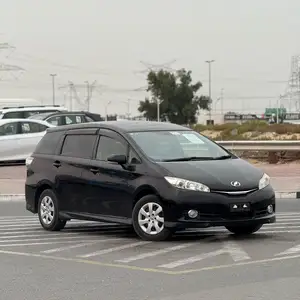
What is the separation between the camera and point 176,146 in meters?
10.8

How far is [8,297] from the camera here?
6.95 m

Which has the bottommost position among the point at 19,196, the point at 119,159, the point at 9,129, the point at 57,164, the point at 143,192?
the point at 19,196

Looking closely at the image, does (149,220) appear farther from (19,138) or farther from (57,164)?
(19,138)

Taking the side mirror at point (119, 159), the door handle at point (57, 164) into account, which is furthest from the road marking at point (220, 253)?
the door handle at point (57, 164)

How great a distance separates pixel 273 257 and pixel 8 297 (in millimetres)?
3307

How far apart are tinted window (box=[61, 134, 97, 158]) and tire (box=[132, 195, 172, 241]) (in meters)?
1.53

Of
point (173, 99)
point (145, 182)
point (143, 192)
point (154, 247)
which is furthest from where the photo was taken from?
point (173, 99)

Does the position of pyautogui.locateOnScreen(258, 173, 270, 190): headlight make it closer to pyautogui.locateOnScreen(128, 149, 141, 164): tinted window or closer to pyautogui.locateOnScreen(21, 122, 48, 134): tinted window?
pyautogui.locateOnScreen(128, 149, 141, 164): tinted window

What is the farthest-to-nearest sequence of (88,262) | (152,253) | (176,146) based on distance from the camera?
(176,146)
(152,253)
(88,262)

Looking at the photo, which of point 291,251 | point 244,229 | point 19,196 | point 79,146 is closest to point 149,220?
point 244,229

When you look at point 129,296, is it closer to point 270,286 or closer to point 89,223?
point 270,286

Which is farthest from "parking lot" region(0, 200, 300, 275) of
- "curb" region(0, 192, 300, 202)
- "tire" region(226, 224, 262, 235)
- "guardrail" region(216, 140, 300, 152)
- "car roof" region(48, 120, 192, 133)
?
"guardrail" region(216, 140, 300, 152)

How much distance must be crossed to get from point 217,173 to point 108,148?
193 cm

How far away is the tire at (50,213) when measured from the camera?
38.1 feet
